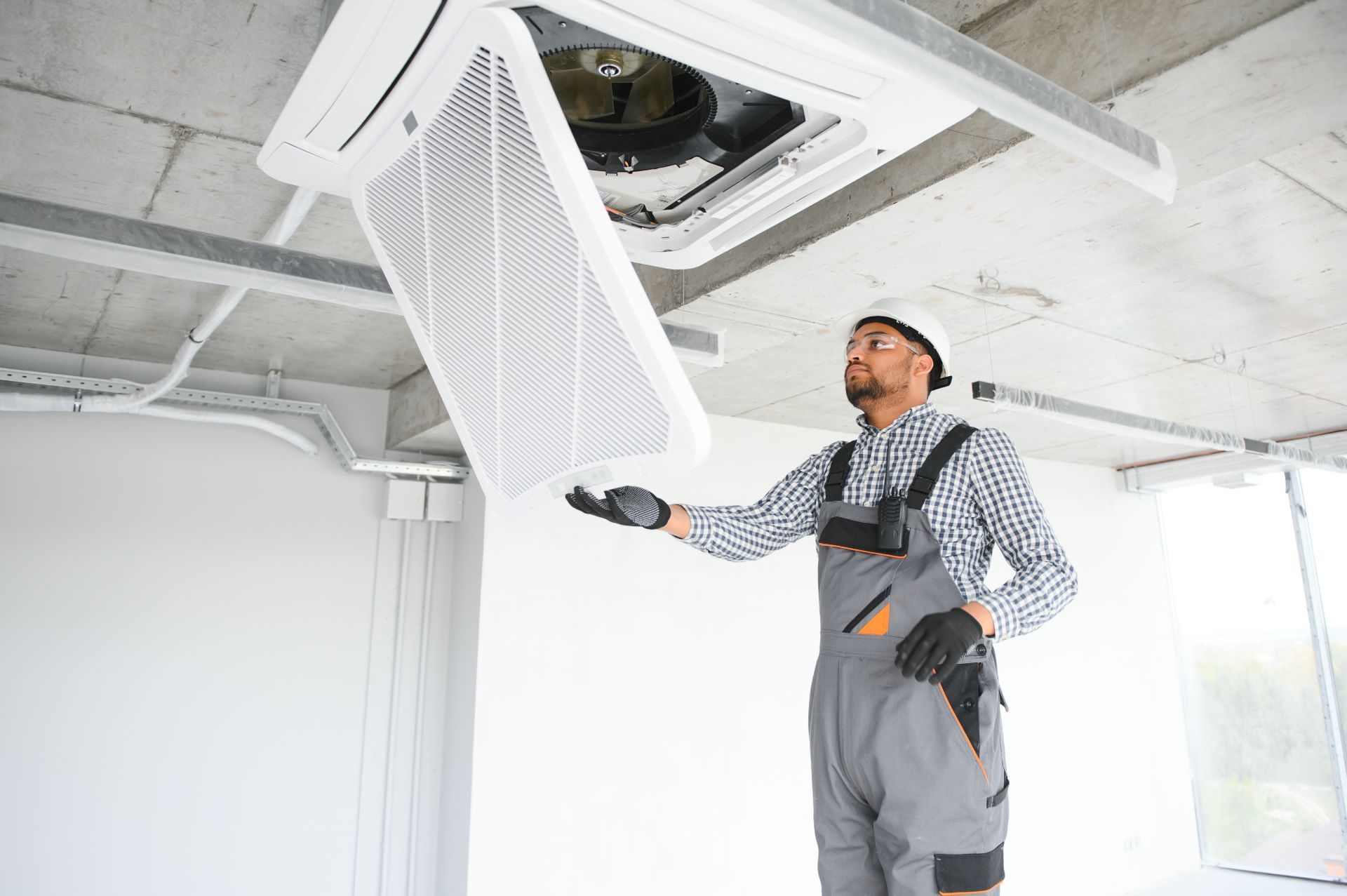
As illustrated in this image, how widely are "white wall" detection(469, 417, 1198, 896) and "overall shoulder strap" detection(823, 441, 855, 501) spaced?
87.8 inches

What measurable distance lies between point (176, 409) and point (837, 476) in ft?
9.29

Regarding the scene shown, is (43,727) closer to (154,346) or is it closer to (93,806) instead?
(93,806)

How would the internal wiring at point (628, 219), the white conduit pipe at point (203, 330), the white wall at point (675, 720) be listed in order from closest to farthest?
the internal wiring at point (628, 219) < the white conduit pipe at point (203, 330) < the white wall at point (675, 720)

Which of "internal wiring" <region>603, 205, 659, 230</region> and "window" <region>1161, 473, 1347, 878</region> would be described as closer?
A: "internal wiring" <region>603, 205, 659, 230</region>

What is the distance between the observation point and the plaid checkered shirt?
1441 millimetres

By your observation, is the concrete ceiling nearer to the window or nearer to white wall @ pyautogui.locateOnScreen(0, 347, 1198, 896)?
white wall @ pyautogui.locateOnScreen(0, 347, 1198, 896)

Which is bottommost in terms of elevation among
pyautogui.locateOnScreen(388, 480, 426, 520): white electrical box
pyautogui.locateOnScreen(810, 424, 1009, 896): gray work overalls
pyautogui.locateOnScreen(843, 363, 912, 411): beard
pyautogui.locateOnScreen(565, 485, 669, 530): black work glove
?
pyautogui.locateOnScreen(810, 424, 1009, 896): gray work overalls

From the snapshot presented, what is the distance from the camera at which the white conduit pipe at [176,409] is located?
2.70m

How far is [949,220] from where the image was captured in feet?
6.70

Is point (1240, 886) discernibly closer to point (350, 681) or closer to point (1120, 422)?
point (1120, 422)

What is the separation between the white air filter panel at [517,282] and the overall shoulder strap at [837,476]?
0.56 m

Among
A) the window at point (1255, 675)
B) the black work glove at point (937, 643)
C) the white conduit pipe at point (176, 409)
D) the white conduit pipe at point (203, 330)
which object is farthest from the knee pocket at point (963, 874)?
the window at point (1255, 675)

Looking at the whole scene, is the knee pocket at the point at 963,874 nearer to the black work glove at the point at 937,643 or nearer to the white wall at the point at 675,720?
the black work glove at the point at 937,643

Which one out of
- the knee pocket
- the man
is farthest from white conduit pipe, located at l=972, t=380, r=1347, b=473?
the knee pocket
